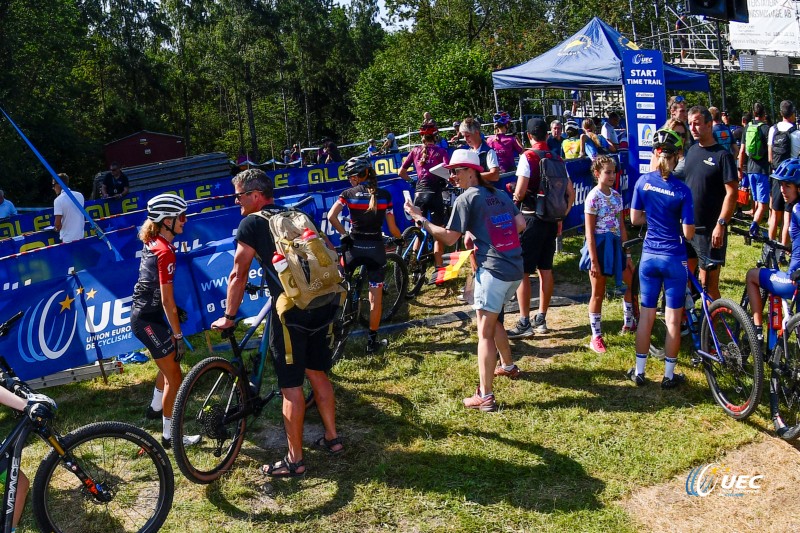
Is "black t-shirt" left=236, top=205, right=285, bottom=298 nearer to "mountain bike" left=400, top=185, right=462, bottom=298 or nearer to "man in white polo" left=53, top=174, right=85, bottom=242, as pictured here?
"mountain bike" left=400, top=185, right=462, bottom=298

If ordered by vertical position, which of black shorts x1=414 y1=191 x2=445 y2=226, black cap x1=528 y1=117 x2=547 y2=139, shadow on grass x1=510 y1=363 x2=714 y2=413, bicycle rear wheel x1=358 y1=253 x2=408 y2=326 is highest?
black cap x1=528 y1=117 x2=547 y2=139

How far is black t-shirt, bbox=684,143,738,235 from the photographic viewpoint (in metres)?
6.51

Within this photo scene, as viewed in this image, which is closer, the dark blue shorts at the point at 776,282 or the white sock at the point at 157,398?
the dark blue shorts at the point at 776,282

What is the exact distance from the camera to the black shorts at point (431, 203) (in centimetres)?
957

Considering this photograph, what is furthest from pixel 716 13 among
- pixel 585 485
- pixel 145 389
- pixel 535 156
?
pixel 145 389

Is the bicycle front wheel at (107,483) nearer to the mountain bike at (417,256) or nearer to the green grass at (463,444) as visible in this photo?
the green grass at (463,444)

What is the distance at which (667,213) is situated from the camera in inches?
222

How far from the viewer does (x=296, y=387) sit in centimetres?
486

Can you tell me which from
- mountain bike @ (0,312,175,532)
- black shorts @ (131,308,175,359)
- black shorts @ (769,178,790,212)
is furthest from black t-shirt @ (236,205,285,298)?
black shorts @ (769,178,790,212)

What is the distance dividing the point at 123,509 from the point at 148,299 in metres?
1.62

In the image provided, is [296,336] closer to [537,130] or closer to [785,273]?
[785,273]

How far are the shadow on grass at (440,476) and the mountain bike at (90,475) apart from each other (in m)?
0.52

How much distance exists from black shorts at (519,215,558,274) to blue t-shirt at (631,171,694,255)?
1.71 meters

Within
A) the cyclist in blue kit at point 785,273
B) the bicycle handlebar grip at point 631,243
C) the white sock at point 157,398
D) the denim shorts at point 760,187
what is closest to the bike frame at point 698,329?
the cyclist in blue kit at point 785,273
